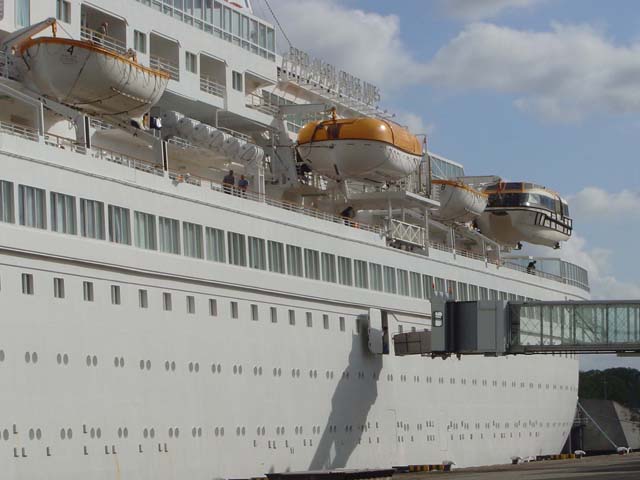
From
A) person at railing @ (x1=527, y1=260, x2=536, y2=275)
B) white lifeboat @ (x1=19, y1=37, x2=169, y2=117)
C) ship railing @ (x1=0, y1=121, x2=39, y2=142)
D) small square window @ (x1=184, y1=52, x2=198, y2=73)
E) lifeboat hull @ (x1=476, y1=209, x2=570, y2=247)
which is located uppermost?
small square window @ (x1=184, y1=52, x2=198, y2=73)

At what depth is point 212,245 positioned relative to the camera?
36719 mm

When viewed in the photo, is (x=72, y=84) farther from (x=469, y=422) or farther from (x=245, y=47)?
(x=469, y=422)

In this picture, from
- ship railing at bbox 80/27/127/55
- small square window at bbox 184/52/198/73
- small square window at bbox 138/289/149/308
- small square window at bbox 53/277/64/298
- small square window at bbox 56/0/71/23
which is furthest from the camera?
small square window at bbox 184/52/198/73

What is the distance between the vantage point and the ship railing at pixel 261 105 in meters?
46.7

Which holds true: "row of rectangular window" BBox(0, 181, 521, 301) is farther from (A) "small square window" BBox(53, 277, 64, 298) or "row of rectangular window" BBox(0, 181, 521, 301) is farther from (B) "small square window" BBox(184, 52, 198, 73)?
(B) "small square window" BBox(184, 52, 198, 73)

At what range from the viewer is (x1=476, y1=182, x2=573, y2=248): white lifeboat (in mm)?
61375

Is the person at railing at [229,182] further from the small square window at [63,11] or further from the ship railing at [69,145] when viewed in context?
the ship railing at [69,145]

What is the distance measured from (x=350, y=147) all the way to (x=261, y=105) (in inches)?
159

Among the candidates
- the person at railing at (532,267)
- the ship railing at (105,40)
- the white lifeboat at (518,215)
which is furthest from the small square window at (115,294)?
the person at railing at (532,267)

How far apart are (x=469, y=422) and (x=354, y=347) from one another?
9.75 meters

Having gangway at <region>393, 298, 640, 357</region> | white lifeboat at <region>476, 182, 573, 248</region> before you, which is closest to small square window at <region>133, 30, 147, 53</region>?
gangway at <region>393, 298, 640, 357</region>

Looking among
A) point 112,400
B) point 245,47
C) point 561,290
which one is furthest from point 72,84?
point 561,290

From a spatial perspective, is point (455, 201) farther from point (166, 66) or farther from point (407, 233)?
point (166, 66)

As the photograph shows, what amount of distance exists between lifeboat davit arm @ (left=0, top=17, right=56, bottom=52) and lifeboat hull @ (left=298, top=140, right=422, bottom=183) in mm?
12425
